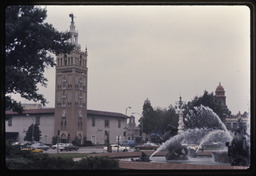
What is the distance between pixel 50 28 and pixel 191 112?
29314 mm

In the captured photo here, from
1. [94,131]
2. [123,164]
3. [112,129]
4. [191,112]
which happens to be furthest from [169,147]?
[94,131]

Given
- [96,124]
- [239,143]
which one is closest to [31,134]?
[239,143]

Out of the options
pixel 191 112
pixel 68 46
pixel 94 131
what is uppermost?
pixel 68 46

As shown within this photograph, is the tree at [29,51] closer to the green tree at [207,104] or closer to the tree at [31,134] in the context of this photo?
the tree at [31,134]

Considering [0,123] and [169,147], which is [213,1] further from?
[169,147]

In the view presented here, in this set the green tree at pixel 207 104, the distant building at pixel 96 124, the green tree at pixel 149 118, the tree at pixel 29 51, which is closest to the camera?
the tree at pixel 29 51

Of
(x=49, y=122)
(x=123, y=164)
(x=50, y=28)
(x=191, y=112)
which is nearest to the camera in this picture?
(x=123, y=164)

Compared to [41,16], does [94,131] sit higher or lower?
lower

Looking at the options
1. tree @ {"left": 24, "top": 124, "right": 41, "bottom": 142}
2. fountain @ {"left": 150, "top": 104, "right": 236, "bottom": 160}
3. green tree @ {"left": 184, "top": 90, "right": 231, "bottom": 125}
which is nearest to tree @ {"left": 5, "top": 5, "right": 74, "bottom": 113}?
fountain @ {"left": 150, "top": 104, "right": 236, "bottom": 160}

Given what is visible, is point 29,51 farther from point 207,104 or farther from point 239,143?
point 207,104

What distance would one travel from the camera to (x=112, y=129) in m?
45.1

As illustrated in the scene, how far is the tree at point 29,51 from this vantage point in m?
7.87

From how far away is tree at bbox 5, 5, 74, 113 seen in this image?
310 inches

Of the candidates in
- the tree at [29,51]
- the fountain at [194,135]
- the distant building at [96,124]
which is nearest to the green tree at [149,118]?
the distant building at [96,124]
